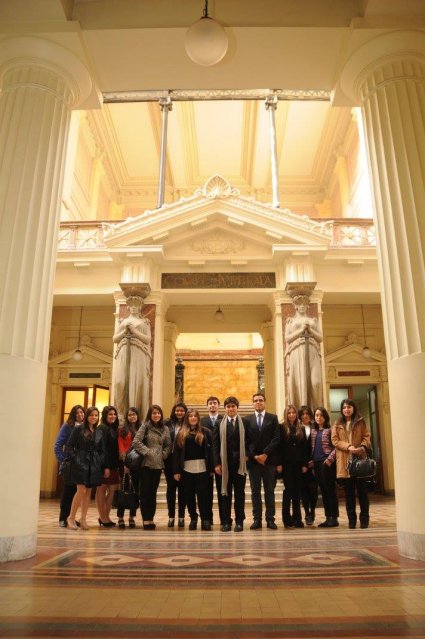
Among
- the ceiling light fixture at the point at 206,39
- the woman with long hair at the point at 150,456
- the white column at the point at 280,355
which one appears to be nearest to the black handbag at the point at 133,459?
the woman with long hair at the point at 150,456

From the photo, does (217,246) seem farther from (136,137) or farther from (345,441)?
(136,137)

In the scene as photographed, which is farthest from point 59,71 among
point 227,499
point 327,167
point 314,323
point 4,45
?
point 327,167

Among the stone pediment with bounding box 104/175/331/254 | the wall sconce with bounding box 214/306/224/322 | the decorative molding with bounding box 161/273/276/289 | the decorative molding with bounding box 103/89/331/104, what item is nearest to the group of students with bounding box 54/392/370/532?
the decorative molding with bounding box 161/273/276/289

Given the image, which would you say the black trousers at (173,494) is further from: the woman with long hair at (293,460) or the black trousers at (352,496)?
the black trousers at (352,496)

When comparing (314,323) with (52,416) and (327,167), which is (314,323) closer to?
(52,416)

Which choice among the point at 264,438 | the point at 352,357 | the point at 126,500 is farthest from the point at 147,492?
the point at 352,357

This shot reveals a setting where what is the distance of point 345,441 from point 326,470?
53 cm

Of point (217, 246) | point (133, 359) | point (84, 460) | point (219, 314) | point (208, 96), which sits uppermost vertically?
point (208, 96)

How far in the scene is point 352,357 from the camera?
1330cm

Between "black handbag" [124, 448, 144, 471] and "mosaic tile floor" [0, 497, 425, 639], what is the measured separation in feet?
4.01

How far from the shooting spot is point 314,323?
1051cm

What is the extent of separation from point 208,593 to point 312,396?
23.6 ft

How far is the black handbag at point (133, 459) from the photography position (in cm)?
624

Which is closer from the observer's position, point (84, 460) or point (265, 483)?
point (84, 460)
